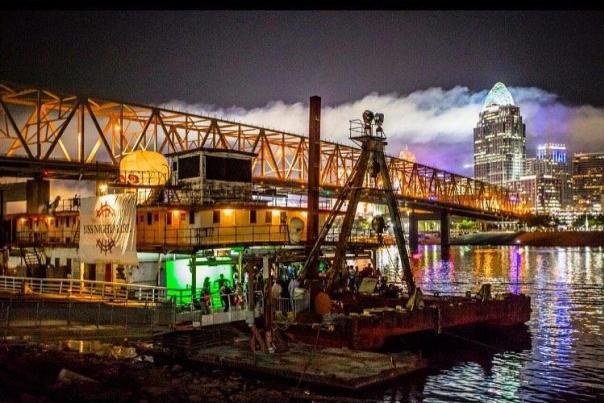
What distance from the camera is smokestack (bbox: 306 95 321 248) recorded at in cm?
3997

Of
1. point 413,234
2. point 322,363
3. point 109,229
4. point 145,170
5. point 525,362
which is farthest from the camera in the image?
point 413,234

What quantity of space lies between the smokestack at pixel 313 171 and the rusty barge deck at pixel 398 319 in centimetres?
601

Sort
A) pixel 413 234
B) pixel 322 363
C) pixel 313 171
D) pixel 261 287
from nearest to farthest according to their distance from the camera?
pixel 322 363 → pixel 261 287 → pixel 313 171 → pixel 413 234

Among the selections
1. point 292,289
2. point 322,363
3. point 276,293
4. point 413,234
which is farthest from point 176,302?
point 413,234

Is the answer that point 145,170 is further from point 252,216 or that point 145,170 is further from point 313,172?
point 313,172

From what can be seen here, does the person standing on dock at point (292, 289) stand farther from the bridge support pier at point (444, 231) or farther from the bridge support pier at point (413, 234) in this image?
the bridge support pier at point (413, 234)

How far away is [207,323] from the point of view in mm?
29875

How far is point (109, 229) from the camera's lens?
3572cm

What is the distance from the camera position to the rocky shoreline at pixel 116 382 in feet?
62.8

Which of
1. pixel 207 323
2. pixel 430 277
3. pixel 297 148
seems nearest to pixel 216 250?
pixel 207 323

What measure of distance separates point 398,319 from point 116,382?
15005 millimetres

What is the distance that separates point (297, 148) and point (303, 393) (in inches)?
4141

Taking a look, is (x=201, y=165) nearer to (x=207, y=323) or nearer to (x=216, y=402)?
(x=207, y=323)

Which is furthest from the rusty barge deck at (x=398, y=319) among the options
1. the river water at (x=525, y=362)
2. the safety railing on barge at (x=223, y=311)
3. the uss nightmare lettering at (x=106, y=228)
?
the uss nightmare lettering at (x=106, y=228)
